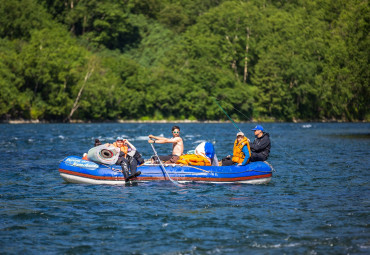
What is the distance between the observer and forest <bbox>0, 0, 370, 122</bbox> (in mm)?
64750

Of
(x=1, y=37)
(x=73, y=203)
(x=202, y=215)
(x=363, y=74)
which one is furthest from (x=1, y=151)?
(x=1, y=37)

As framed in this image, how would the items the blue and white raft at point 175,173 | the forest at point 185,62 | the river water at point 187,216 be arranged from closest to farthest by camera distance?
the river water at point 187,216 → the blue and white raft at point 175,173 → the forest at point 185,62

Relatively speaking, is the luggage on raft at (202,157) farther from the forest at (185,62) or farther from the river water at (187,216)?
the forest at (185,62)

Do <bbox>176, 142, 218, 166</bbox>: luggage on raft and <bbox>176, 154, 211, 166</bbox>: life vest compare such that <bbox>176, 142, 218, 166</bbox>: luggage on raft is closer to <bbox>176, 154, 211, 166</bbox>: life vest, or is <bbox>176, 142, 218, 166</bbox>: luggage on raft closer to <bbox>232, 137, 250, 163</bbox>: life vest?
<bbox>176, 154, 211, 166</bbox>: life vest

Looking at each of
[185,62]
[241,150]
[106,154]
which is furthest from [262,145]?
[185,62]

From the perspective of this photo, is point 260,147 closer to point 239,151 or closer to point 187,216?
point 239,151

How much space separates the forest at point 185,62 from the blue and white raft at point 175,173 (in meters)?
41.2

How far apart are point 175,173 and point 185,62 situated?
70.2m

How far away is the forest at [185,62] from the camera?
64.8 metres

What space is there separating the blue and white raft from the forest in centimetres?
4122

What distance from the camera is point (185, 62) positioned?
8412 cm

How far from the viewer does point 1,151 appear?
82.8 feet

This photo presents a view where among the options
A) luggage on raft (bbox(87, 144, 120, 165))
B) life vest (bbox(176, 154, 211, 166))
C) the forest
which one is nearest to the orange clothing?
life vest (bbox(176, 154, 211, 166))

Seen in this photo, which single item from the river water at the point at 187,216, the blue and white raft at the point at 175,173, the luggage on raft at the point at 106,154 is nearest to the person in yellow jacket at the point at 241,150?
the blue and white raft at the point at 175,173
